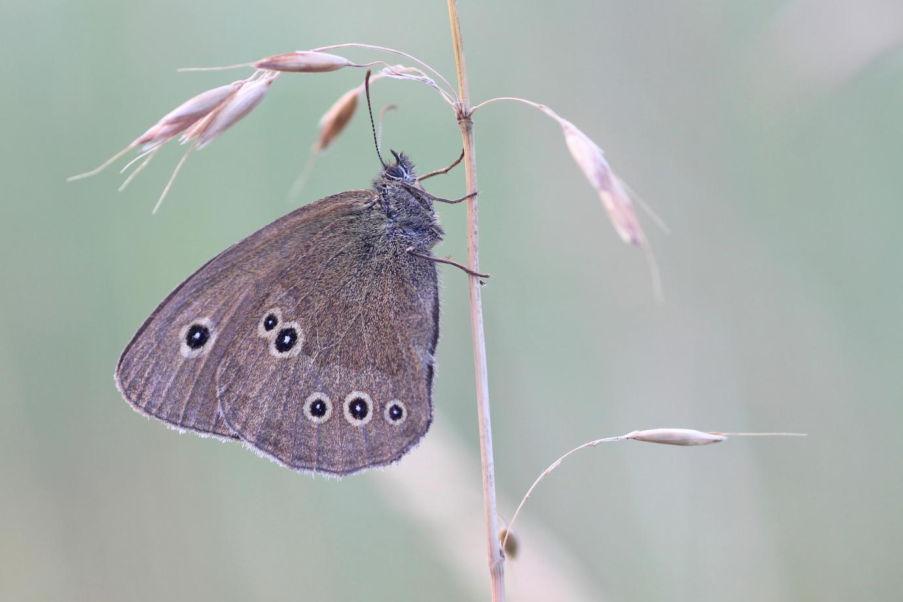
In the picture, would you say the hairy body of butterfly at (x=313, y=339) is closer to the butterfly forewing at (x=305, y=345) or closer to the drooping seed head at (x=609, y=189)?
the butterfly forewing at (x=305, y=345)

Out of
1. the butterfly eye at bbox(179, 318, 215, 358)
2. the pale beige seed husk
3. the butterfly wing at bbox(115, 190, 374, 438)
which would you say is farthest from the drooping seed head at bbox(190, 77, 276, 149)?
the butterfly eye at bbox(179, 318, 215, 358)

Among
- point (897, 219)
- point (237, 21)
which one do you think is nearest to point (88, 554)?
point (237, 21)

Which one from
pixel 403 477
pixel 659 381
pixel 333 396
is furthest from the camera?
pixel 659 381

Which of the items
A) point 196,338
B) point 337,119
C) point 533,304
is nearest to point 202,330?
point 196,338

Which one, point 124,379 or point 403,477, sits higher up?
point 124,379

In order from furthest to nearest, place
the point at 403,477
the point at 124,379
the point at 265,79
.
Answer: the point at 403,477 → the point at 124,379 → the point at 265,79

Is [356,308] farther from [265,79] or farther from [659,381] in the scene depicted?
[659,381]

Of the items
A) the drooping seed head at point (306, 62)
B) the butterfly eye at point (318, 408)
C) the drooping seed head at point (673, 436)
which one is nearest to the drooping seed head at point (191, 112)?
the drooping seed head at point (306, 62)

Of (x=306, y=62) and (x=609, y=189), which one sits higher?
(x=306, y=62)

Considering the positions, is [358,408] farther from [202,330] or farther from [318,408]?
[202,330]
